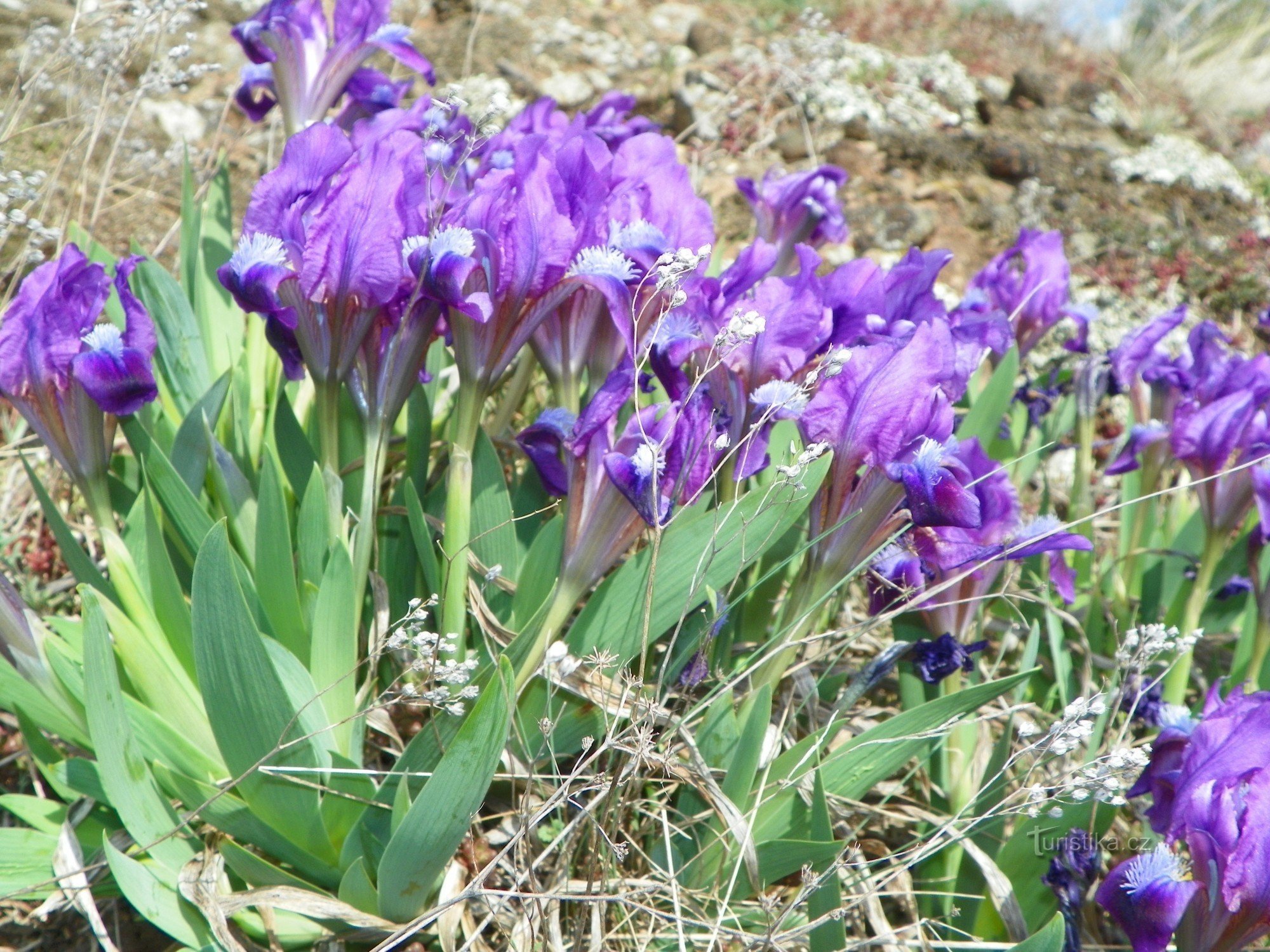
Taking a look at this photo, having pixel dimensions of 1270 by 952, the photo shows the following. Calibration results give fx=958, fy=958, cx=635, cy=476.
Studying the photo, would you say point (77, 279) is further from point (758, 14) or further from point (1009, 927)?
point (758, 14)

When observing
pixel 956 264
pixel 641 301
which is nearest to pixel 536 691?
pixel 641 301

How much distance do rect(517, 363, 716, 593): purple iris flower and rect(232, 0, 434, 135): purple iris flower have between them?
3.54 feet

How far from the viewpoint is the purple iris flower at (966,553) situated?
1.39m

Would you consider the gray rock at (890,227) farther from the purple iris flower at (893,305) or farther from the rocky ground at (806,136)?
the purple iris flower at (893,305)

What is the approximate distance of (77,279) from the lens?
1392 mm

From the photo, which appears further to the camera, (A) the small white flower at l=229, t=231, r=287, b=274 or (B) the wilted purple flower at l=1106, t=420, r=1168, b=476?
(B) the wilted purple flower at l=1106, t=420, r=1168, b=476

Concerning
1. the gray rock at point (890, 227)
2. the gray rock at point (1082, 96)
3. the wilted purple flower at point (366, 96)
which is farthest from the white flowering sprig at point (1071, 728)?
the gray rock at point (1082, 96)

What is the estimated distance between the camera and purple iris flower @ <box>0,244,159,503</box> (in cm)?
135

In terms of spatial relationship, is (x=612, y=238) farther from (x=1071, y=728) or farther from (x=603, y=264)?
(x=1071, y=728)

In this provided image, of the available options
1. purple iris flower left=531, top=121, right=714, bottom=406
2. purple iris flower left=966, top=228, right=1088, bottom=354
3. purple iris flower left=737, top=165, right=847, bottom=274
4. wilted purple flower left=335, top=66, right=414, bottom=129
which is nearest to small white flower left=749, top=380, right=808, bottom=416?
purple iris flower left=531, top=121, right=714, bottom=406

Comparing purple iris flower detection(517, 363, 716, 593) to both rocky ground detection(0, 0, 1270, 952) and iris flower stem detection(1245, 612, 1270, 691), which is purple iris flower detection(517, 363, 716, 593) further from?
rocky ground detection(0, 0, 1270, 952)

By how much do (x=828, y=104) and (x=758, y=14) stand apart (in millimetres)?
2140

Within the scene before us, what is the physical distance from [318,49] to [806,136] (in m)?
2.22

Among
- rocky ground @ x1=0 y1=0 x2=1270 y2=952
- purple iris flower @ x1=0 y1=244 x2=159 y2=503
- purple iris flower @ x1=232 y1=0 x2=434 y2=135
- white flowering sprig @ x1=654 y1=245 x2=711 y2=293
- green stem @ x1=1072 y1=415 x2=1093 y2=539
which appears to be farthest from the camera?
rocky ground @ x1=0 y1=0 x2=1270 y2=952
